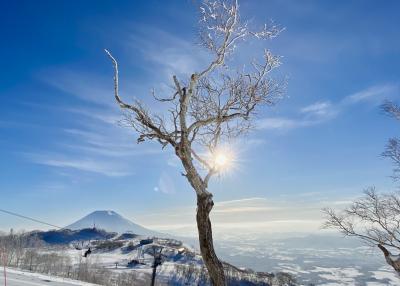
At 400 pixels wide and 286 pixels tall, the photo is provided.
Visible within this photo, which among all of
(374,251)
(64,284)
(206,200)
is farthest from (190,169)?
(374,251)

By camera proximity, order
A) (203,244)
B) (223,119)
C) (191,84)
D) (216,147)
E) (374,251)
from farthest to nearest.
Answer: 1. (374,251)
2. (216,147)
3. (223,119)
4. (191,84)
5. (203,244)

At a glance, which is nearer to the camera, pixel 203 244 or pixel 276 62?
pixel 203 244

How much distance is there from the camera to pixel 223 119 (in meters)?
11.6

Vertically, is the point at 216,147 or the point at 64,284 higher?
the point at 216,147

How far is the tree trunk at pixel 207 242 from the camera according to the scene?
31.6 feet

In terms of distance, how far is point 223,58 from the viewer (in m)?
11.3

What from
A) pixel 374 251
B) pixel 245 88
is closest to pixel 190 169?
pixel 245 88

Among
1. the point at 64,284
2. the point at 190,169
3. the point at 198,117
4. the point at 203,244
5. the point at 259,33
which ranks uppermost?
the point at 259,33

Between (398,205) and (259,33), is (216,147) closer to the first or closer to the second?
(259,33)

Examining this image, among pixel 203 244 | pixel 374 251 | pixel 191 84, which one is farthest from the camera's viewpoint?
pixel 374 251

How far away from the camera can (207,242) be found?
9656mm

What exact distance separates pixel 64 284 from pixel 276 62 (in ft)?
32.8

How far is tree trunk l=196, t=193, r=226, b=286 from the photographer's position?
9.63 meters

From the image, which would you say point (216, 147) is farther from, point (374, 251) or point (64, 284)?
point (374, 251)
